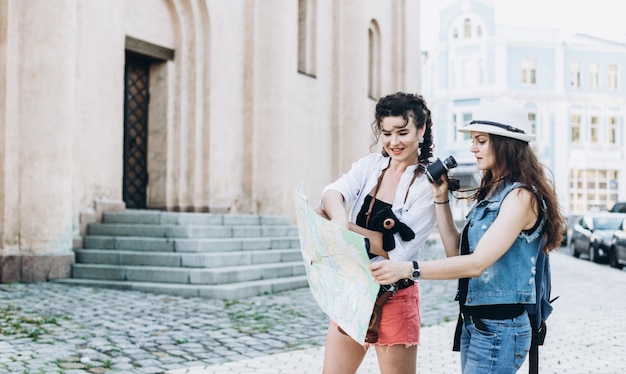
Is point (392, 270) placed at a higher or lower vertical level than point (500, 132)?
lower

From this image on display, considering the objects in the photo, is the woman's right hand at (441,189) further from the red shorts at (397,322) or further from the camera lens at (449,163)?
the red shorts at (397,322)

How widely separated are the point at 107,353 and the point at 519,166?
4.96 meters

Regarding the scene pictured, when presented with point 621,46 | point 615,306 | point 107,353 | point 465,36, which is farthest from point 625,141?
point 107,353

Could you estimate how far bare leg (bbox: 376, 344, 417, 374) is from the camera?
10.9ft

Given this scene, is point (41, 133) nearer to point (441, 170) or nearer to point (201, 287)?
point (201, 287)

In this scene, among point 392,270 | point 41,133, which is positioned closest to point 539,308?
point 392,270

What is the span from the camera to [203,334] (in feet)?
26.1

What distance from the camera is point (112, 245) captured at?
12266 millimetres

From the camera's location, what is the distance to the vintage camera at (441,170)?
3104mm

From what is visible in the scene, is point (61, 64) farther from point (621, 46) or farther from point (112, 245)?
→ point (621, 46)

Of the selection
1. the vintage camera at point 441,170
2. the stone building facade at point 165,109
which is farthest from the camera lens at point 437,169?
the stone building facade at point 165,109

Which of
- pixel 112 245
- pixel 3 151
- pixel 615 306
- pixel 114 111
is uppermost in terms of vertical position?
pixel 114 111

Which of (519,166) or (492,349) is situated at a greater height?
(519,166)

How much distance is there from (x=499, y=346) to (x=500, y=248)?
412mm
